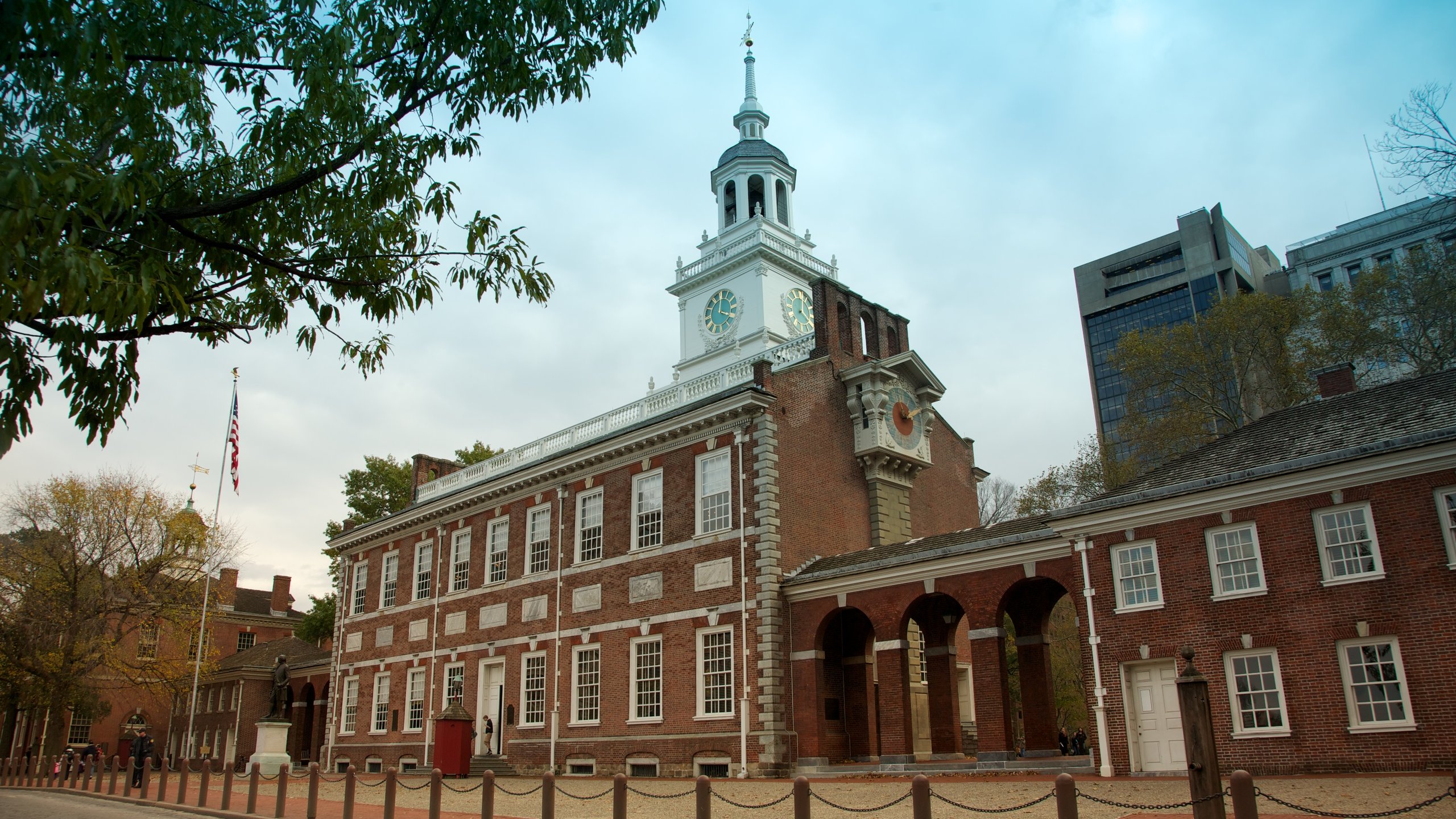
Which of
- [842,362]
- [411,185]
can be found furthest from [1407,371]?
[411,185]

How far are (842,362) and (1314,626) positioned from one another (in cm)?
1504

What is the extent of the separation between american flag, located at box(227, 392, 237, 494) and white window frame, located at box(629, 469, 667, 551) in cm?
1760

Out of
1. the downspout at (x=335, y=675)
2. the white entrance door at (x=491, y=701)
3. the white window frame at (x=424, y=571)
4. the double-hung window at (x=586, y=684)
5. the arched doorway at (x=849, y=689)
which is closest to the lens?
the arched doorway at (x=849, y=689)

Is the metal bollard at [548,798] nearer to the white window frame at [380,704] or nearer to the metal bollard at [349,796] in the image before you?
the metal bollard at [349,796]

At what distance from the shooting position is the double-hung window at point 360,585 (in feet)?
135

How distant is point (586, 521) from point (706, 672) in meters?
6.88

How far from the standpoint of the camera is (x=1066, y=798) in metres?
10.0

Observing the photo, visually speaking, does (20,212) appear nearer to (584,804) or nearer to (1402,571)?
(584,804)

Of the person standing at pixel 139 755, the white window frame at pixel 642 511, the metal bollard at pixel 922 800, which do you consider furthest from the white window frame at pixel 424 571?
the metal bollard at pixel 922 800

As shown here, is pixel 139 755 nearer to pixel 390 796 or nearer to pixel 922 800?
pixel 390 796

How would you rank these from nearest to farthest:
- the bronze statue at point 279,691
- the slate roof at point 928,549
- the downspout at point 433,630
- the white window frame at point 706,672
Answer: the slate roof at point 928,549
the white window frame at point 706,672
the bronze statue at point 279,691
the downspout at point 433,630

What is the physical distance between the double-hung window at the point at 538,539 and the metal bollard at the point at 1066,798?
76.9 ft

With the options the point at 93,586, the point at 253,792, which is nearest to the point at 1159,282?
the point at 93,586

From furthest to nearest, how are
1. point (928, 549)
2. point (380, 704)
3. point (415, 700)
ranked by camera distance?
point (380, 704), point (415, 700), point (928, 549)
